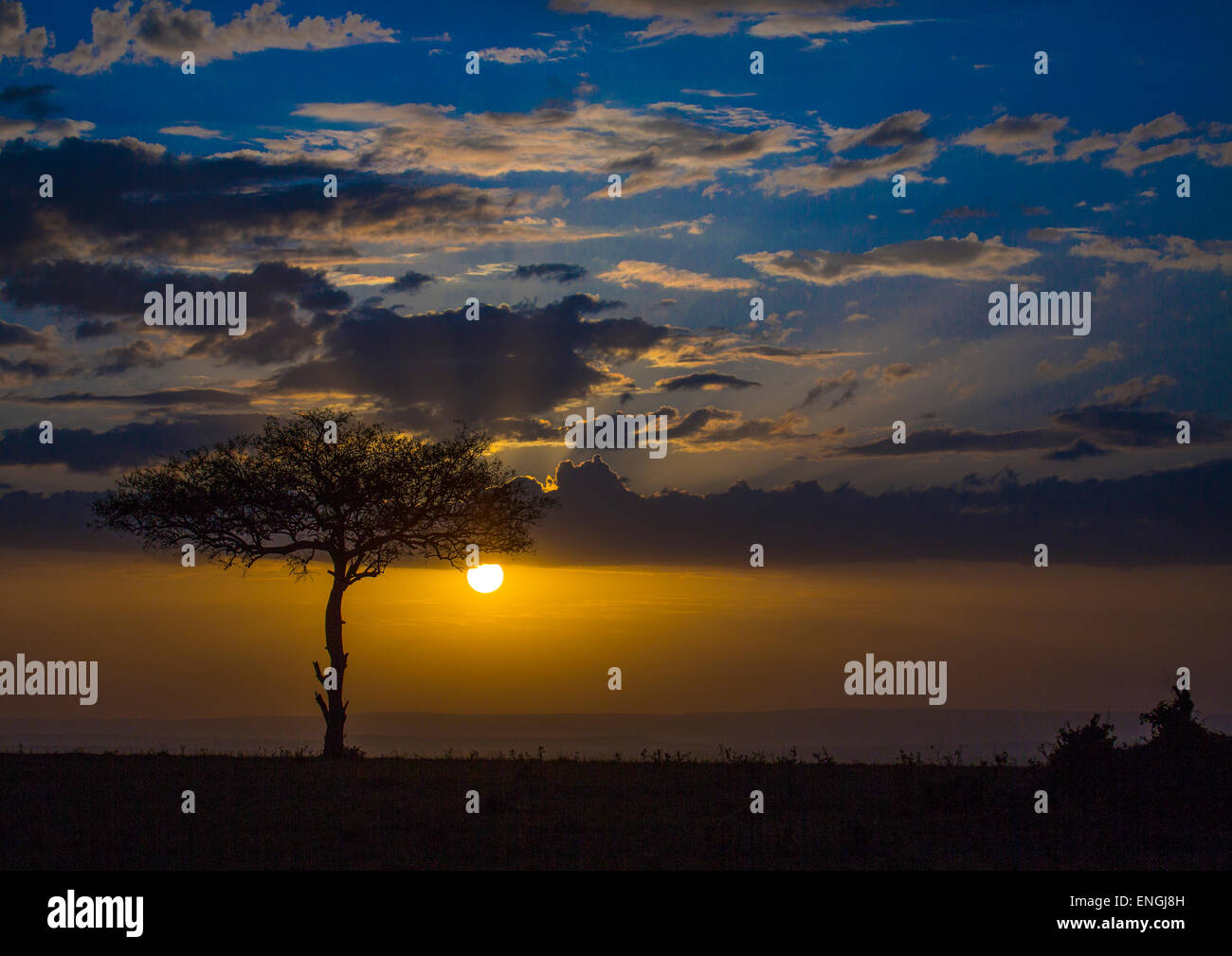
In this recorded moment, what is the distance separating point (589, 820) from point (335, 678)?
1477cm

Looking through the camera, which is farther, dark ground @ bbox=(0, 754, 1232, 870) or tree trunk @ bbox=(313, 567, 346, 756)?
tree trunk @ bbox=(313, 567, 346, 756)

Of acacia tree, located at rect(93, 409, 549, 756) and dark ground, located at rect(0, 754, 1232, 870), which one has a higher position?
acacia tree, located at rect(93, 409, 549, 756)

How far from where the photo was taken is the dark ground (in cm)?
2061

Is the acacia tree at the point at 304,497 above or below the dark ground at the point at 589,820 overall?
above

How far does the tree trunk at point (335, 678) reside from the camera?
117 ft

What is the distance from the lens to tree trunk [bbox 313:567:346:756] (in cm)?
3556

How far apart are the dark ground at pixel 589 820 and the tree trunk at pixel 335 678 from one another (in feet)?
14.8

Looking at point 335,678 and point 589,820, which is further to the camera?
point 335,678

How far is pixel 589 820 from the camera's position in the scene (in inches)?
930

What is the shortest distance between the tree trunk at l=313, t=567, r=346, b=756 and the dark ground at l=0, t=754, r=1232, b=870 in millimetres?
4500

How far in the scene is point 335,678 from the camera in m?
35.6

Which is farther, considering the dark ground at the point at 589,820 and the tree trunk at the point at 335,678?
the tree trunk at the point at 335,678
